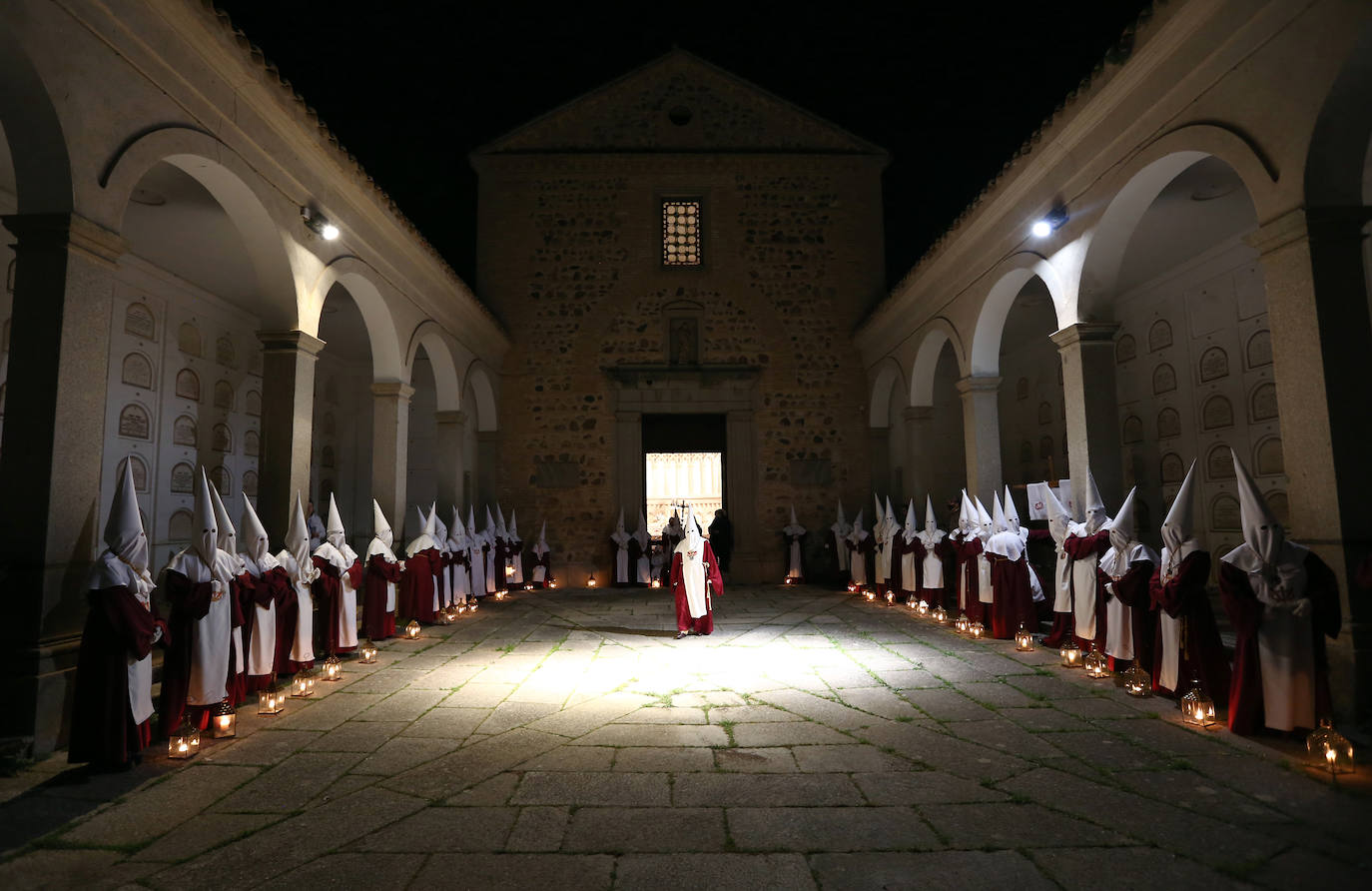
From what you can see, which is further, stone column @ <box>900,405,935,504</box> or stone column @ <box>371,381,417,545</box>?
stone column @ <box>900,405,935,504</box>

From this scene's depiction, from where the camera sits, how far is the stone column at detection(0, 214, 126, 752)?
13.2 feet

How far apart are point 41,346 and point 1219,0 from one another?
7.78m

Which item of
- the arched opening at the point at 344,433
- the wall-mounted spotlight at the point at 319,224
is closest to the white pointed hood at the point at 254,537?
the wall-mounted spotlight at the point at 319,224

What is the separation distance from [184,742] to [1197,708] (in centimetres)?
589

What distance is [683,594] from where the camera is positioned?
8117mm

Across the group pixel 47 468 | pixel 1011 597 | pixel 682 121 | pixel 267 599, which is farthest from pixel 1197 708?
pixel 682 121

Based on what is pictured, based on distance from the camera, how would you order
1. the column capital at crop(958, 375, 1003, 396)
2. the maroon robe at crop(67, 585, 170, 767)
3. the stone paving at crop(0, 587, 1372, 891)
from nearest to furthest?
the stone paving at crop(0, 587, 1372, 891) → the maroon robe at crop(67, 585, 170, 767) → the column capital at crop(958, 375, 1003, 396)

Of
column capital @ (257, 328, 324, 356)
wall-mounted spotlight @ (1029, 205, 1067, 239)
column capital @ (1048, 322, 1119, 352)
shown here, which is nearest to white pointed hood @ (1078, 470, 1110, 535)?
column capital @ (1048, 322, 1119, 352)

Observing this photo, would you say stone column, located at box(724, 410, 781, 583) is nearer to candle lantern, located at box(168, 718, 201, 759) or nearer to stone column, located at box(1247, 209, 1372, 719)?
stone column, located at box(1247, 209, 1372, 719)

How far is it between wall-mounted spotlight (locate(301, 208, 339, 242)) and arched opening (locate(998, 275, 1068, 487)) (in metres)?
9.82

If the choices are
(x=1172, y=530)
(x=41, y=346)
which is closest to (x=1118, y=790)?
(x=1172, y=530)

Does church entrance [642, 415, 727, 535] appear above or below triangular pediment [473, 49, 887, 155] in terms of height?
below

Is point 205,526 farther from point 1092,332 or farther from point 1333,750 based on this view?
point 1092,332

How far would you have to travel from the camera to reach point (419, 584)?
28.0 feet
